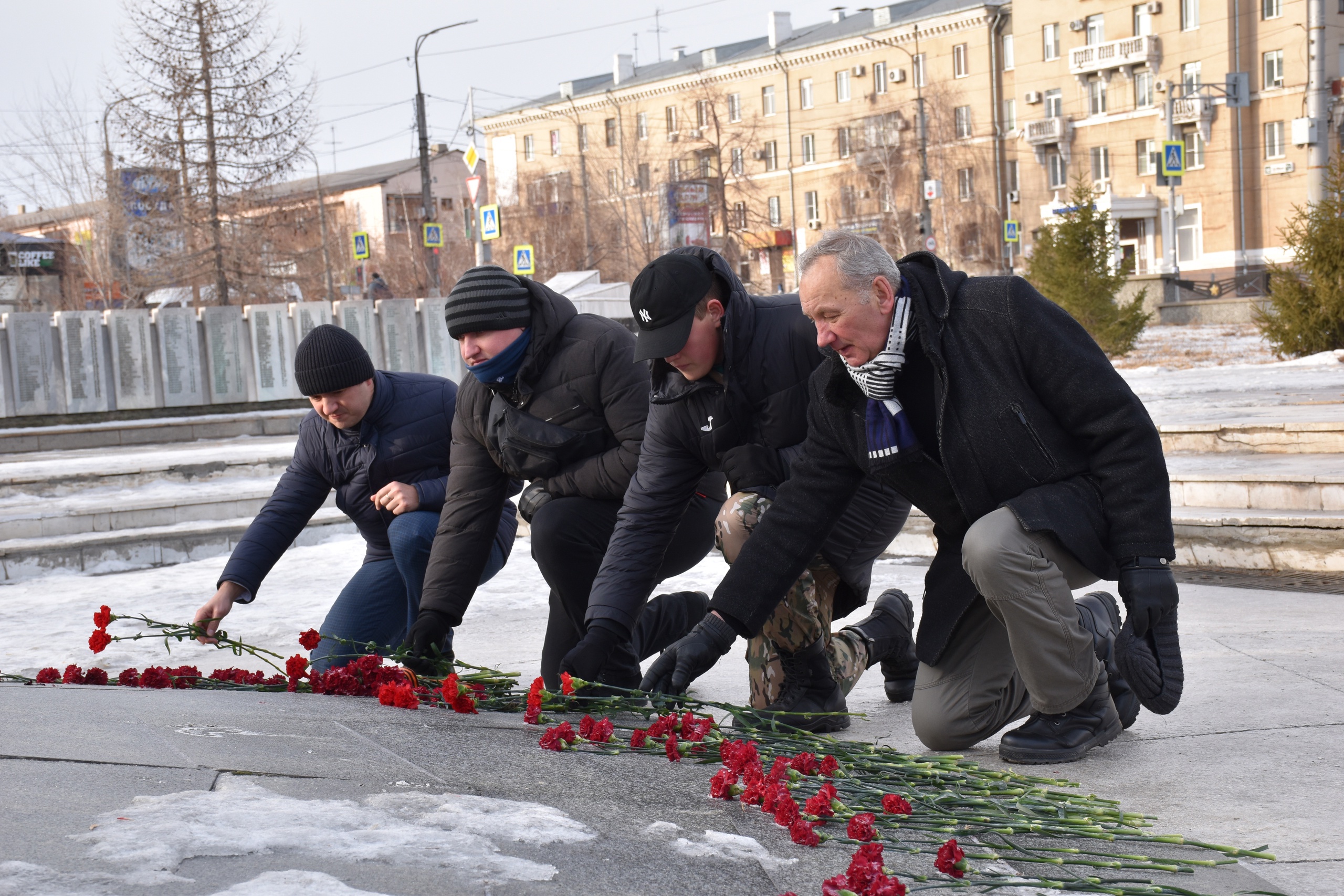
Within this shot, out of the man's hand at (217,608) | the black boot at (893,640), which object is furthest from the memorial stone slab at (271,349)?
the black boot at (893,640)

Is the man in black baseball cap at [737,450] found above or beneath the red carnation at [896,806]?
above

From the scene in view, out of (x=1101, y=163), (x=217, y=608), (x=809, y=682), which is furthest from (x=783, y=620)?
(x=1101, y=163)

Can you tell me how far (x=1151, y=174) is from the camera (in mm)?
47781

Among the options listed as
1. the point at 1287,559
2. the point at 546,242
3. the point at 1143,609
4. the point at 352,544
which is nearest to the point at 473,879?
the point at 1143,609

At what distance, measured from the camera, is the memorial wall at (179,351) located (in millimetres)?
13719

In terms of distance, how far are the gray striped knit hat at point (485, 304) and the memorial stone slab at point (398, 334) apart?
11.8m

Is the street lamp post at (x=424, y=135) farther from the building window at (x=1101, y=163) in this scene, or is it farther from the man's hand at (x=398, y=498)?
the building window at (x=1101, y=163)

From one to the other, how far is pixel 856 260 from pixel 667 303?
0.68 m

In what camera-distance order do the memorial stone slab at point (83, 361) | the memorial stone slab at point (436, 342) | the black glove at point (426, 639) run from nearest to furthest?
the black glove at point (426, 639), the memorial stone slab at point (83, 361), the memorial stone slab at point (436, 342)

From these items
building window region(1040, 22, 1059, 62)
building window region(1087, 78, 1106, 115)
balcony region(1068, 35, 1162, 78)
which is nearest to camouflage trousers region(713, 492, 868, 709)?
balcony region(1068, 35, 1162, 78)

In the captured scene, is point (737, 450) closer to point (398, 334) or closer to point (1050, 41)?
point (398, 334)

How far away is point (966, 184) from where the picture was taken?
53.4 meters

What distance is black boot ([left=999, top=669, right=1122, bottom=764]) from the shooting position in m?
3.28

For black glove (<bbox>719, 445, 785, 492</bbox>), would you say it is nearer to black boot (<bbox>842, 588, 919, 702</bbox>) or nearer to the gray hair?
black boot (<bbox>842, 588, 919, 702</bbox>)
